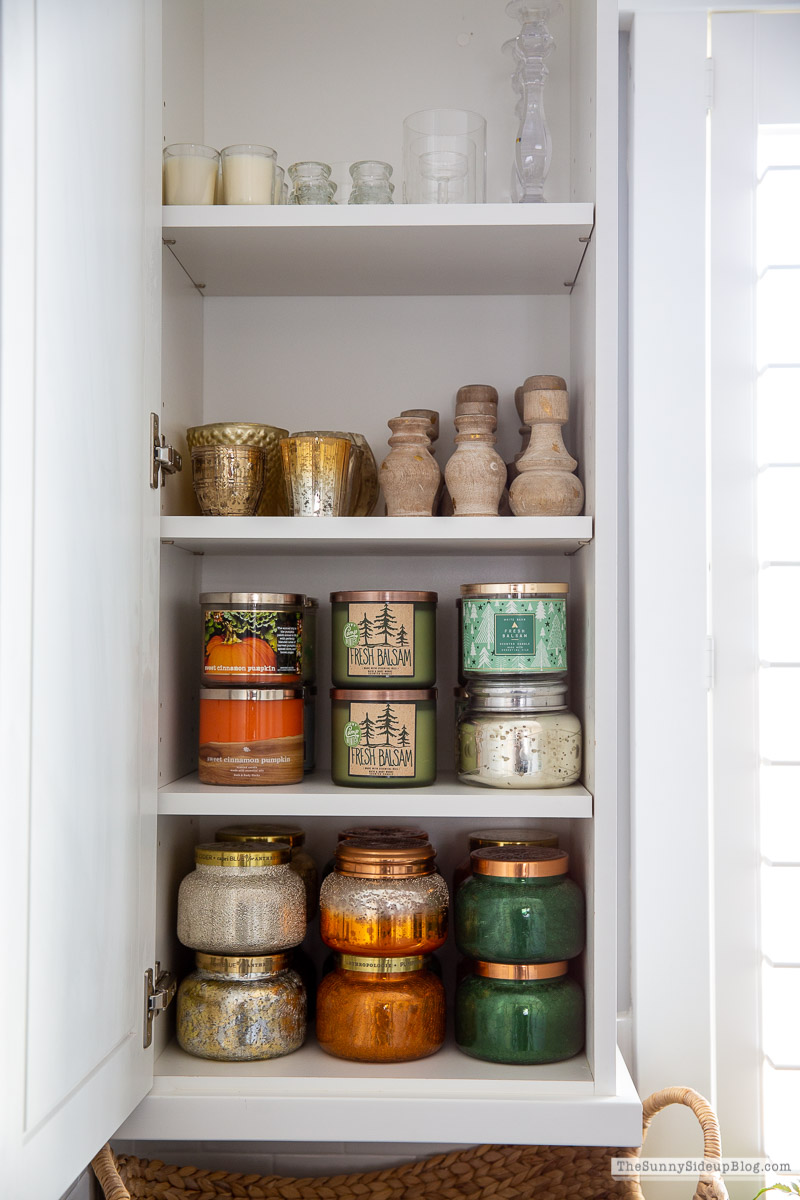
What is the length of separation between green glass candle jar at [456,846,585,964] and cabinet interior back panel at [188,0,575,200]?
0.89 m

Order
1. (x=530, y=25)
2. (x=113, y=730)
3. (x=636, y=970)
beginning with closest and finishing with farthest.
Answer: (x=113, y=730)
(x=530, y=25)
(x=636, y=970)

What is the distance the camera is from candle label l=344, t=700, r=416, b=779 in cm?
→ 112

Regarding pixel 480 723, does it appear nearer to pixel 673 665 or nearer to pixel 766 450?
pixel 673 665

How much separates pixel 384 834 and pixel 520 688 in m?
0.25

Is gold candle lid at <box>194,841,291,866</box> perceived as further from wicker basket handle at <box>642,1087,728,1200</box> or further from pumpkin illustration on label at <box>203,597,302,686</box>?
wicker basket handle at <box>642,1087,728,1200</box>

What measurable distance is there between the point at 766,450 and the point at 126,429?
90cm

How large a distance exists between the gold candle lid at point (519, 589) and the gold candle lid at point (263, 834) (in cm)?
37

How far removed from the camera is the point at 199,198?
113 cm

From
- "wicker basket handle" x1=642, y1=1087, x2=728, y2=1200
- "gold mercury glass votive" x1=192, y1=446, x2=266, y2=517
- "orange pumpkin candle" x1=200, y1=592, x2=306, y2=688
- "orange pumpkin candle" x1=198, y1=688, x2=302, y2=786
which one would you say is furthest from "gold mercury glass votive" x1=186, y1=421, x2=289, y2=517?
"wicker basket handle" x1=642, y1=1087, x2=728, y2=1200

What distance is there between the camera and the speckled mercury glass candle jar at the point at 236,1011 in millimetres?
1092

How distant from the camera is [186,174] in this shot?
44.5 inches

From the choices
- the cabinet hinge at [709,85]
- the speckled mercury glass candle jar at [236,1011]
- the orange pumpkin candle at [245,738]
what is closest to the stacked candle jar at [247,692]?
the orange pumpkin candle at [245,738]

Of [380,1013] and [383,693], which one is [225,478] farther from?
[380,1013]

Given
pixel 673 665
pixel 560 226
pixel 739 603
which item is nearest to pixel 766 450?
pixel 739 603
